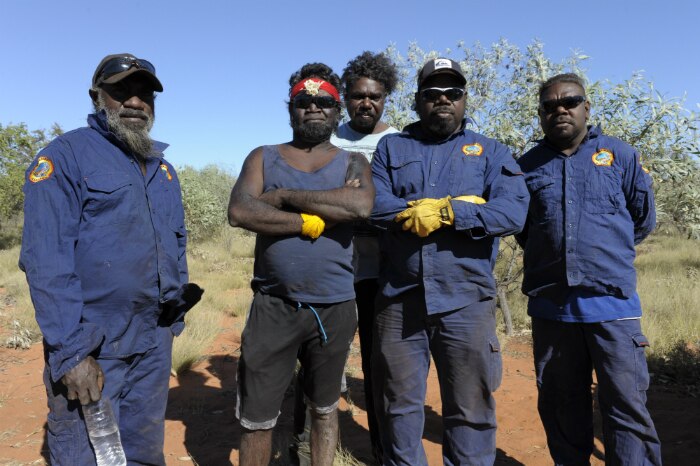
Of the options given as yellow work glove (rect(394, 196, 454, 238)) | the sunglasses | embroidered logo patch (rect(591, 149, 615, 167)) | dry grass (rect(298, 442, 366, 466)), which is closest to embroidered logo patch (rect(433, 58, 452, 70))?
the sunglasses

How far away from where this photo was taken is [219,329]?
8.21 metres

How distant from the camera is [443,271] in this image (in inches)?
116

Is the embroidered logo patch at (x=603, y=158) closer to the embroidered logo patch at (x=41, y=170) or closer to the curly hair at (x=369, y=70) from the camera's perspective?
the curly hair at (x=369, y=70)

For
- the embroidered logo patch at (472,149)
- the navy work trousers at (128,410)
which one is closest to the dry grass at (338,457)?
the navy work trousers at (128,410)

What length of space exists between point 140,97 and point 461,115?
5.83ft

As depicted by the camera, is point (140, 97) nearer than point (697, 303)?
Yes

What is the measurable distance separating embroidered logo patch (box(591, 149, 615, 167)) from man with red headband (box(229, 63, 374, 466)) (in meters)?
1.42

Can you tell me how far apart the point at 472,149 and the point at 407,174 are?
40cm

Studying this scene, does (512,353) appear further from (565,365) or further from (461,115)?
(461,115)

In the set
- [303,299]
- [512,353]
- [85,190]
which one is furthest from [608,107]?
[85,190]

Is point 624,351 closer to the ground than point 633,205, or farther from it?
closer to the ground

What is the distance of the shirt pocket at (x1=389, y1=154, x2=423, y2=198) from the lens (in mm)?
3158

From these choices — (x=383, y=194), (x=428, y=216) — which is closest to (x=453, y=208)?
(x=428, y=216)

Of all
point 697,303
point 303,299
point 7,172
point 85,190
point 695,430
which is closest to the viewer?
point 85,190
